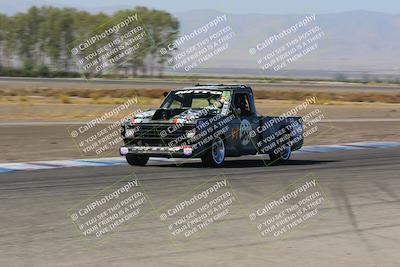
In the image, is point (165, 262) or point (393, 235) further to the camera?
point (393, 235)

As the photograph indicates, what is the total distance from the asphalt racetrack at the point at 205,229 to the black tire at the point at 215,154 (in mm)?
293

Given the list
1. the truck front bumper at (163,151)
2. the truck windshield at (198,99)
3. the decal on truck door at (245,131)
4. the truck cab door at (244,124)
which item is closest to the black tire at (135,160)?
the truck front bumper at (163,151)

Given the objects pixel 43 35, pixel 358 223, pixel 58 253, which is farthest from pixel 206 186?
pixel 43 35

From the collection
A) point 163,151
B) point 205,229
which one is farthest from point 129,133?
point 205,229

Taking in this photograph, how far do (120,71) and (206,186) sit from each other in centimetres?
11923

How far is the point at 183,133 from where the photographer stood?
53.3 feet

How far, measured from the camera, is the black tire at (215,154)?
16.6 metres

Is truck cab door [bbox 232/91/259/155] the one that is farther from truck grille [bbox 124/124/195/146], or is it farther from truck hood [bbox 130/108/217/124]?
truck grille [bbox 124/124/195/146]

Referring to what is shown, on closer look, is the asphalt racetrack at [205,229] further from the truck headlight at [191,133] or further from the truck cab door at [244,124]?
the truck cab door at [244,124]

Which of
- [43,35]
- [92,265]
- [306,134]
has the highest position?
[43,35]

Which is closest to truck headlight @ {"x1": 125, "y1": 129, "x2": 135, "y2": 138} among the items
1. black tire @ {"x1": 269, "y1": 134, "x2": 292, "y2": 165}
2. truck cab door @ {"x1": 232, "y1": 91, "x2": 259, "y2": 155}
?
truck cab door @ {"x1": 232, "y1": 91, "x2": 259, "y2": 155}

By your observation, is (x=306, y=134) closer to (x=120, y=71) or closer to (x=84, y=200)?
(x=84, y=200)

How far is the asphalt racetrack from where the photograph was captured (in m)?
7.95

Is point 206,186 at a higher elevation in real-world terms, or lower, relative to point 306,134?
higher
